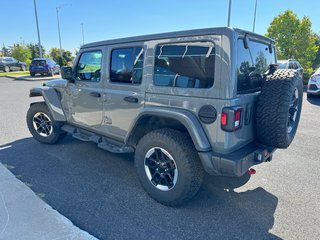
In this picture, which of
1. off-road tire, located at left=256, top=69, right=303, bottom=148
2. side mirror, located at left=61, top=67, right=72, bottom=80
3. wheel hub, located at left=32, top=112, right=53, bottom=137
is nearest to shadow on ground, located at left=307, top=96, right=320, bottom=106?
off-road tire, located at left=256, top=69, right=303, bottom=148

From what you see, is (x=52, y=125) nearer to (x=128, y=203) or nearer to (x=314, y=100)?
(x=128, y=203)

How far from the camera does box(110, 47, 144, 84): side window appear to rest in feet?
10.0

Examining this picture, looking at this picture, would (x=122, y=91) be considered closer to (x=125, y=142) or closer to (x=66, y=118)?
(x=125, y=142)

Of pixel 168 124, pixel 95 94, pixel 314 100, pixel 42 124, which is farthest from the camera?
pixel 314 100

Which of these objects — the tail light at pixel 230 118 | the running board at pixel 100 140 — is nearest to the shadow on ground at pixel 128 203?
the running board at pixel 100 140

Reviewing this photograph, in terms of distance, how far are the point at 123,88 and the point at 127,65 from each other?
0.32 meters

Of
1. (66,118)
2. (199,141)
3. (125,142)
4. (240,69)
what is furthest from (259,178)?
(66,118)

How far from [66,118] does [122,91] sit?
176 cm

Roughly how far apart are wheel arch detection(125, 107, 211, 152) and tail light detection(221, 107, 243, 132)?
0.27m

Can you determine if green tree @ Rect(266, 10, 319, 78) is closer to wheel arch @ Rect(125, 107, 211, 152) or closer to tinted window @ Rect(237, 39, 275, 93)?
tinted window @ Rect(237, 39, 275, 93)

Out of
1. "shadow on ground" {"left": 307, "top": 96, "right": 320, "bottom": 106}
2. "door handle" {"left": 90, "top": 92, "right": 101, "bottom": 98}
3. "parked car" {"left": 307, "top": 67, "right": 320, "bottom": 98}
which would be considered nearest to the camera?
"door handle" {"left": 90, "top": 92, "right": 101, "bottom": 98}

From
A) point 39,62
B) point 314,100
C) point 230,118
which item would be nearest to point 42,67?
Answer: point 39,62

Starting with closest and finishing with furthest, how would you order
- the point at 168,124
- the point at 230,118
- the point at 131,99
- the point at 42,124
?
the point at 230,118
the point at 168,124
the point at 131,99
the point at 42,124

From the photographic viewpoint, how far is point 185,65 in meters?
2.58
